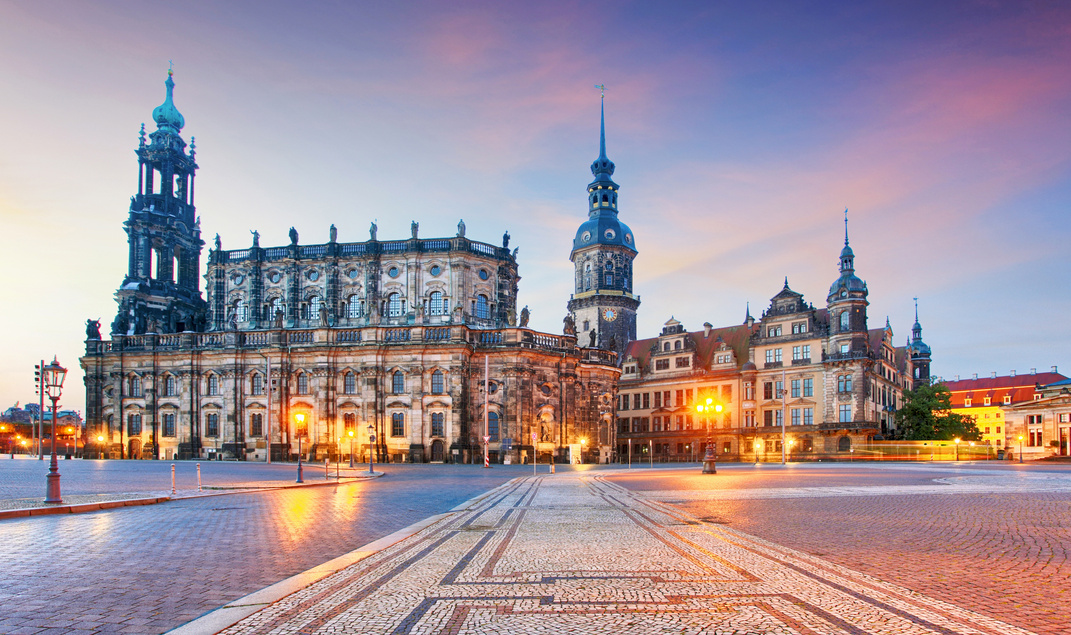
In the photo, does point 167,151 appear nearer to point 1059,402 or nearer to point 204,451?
point 204,451

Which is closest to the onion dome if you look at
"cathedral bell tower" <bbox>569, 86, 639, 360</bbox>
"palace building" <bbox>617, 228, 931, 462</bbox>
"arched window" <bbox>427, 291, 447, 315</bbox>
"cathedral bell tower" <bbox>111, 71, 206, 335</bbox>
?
"cathedral bell tower" <bbox>111, 71, 206, 335</bbox>

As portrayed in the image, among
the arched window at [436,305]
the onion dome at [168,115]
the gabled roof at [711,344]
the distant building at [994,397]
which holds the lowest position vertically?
the distant building at [994,397]

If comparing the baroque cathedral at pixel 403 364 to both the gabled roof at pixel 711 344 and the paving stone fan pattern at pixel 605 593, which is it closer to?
the gabled roof at pixel 711 344

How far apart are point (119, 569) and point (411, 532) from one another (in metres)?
4.95

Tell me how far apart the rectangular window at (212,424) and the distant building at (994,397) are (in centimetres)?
10585

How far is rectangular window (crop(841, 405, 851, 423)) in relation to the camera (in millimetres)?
69750

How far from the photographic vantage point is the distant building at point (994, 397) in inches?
4668

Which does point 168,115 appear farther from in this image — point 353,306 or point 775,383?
point 775,383

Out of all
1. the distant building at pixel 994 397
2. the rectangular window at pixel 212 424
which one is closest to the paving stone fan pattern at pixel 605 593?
the rectangular window at pixel 212 424

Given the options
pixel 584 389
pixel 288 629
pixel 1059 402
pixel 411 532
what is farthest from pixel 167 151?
pixel 1059 402

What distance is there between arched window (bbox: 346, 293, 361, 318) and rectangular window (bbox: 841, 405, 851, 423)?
45649 millimetres

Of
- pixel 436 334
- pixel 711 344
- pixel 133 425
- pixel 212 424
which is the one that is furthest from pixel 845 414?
pixel 133 425

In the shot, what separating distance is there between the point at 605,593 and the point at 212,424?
63991 millimetres

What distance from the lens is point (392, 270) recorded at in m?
67.2
